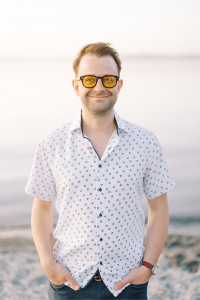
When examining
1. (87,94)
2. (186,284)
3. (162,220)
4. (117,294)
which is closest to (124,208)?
(162,220)

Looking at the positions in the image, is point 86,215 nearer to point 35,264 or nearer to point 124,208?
point 124,208

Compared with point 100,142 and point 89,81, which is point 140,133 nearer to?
point 100,142

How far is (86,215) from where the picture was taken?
1.63 metres

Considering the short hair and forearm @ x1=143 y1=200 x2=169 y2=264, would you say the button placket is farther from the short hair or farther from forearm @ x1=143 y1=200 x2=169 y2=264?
the short hair

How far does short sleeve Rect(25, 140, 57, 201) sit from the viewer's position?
171 centimetres

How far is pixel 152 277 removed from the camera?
3.29 metres

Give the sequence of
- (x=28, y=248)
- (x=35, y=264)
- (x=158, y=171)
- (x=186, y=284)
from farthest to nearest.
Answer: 1. (x=28, y=248)
2. (x=35, y=264)
3. (x=186, y=284)
4. (x=158, y=171)

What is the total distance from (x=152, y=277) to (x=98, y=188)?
217cm

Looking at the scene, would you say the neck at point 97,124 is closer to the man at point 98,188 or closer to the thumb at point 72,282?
the man at point 98,188

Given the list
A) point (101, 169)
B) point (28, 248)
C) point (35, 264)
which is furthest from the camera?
point (28, 248)

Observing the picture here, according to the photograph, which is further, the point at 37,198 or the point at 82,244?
the point at 37,198

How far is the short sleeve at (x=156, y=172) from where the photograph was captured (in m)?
1.71

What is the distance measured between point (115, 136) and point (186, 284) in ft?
7.40

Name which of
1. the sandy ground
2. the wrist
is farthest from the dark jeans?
the sandy ground
